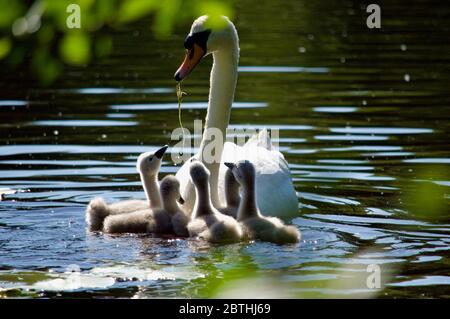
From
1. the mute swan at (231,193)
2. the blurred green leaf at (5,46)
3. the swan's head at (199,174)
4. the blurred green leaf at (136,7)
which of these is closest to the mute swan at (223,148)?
the mute swan at (231,193)

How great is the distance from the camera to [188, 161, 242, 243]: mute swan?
8.27 m

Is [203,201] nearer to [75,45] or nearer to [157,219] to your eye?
[157,219]

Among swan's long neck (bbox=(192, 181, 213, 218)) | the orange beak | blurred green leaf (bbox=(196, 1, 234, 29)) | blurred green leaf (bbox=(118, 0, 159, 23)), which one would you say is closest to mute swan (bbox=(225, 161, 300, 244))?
swan's long neck (bbox=(192, 181, 213, 218))

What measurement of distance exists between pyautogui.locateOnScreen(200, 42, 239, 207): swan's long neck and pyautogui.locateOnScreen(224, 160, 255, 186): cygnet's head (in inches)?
27.8

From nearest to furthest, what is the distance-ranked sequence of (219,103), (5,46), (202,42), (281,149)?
(5,46), (202,42), (219,103), (281,149)

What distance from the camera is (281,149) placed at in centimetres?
Answer: 1299

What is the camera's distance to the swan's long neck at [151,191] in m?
9.21

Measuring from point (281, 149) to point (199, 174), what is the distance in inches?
170

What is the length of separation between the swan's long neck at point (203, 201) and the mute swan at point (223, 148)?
0.70 m

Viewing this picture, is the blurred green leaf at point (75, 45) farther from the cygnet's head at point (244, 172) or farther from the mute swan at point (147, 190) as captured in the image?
the mute swan at point (147, 190)

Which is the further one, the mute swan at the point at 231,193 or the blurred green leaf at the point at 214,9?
the mute swan at the point at 231,193

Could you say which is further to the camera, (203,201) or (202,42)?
(202,42)

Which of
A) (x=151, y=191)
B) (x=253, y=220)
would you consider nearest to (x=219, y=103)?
(x=151, y=191)
